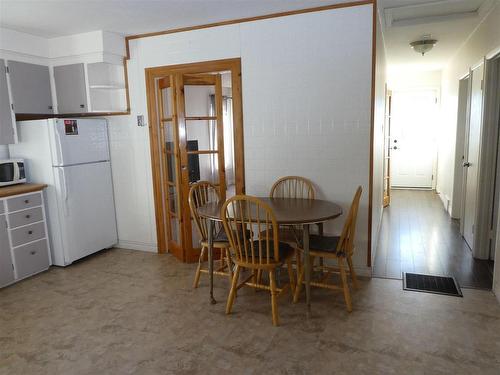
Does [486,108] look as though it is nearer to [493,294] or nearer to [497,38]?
[497,38]

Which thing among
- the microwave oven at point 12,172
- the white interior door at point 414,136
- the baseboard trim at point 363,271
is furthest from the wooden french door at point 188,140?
the white interior door at point 414,136

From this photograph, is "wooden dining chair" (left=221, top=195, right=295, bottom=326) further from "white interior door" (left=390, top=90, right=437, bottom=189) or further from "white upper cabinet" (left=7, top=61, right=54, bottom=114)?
"white interior door" (left=390, top=90, right=437, bottom=189)

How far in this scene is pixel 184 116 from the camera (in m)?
3.76

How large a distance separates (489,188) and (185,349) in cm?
324

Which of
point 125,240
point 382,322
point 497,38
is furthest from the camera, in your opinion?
point 125,240

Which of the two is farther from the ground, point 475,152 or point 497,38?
point 497,38

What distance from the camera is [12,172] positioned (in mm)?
3670

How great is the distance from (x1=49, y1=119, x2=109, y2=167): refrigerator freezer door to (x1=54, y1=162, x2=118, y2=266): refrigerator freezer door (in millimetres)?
81

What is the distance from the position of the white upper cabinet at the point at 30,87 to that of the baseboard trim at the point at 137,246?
5.51ft

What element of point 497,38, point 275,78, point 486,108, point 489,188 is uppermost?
point 497,38

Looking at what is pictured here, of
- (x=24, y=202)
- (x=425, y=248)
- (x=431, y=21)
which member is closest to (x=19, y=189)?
(x=24, y=202)

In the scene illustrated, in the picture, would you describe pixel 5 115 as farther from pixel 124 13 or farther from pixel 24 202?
pixel 124 13

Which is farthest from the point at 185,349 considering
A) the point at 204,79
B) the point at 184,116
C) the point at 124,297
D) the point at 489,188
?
the point at 489,188

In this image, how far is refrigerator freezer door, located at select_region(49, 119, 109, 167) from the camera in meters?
3.66
